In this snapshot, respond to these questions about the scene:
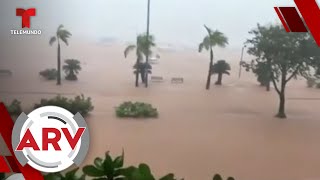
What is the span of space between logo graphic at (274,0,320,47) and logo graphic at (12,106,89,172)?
3.52 feet

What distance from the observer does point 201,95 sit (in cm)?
164

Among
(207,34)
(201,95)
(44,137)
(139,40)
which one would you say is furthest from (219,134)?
(44,137)

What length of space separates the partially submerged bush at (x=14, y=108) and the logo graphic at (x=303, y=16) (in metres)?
1.32

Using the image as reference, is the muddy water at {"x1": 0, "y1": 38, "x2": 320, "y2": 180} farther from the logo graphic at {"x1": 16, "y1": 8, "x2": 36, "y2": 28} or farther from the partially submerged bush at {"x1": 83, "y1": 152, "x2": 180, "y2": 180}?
the partially submerged bush at {"x1": 83, "y1": 152, "x2": 180, "y2": 180}

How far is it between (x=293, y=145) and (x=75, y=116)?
1069mm

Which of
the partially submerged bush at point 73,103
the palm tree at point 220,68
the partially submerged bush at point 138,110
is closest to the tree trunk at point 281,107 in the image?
the palm tree at point 220,68

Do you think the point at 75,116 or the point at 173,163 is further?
the point at 173,163

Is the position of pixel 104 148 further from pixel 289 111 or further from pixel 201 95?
pixel 289 111

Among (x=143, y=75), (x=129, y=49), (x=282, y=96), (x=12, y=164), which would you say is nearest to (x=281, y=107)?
(x=282, y=96)

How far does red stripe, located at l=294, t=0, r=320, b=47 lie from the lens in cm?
144

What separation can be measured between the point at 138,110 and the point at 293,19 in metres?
0.84

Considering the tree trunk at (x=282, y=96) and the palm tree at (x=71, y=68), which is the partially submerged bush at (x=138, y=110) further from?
the tree trunk at (x=282, y=96)

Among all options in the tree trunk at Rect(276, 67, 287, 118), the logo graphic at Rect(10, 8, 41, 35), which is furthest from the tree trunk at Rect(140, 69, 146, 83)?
the tree trunk at Rect(276, 67, 287, 118)

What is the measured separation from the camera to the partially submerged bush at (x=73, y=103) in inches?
63.3
